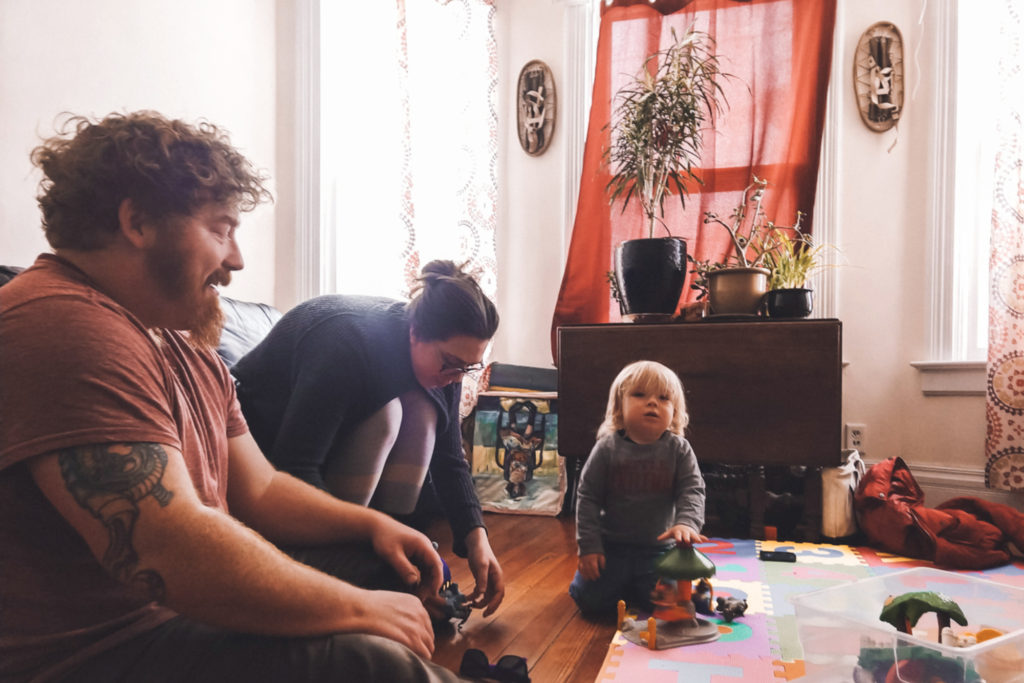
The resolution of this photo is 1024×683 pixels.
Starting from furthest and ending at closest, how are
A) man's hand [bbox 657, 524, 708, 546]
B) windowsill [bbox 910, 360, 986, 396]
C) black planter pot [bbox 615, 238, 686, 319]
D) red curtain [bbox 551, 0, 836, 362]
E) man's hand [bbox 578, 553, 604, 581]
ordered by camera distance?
red curtain [bbox 551, 0, 836, 362], windowsill [bbox 910, 360, 986, 396], black planter pot [bbox 615, 238, 686, 319], man's hand [bbox 578, 553, 604, 581], man's hand [bbox 657, 524, 708, 546]

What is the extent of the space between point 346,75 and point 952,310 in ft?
8.30

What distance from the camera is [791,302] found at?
7.55ft

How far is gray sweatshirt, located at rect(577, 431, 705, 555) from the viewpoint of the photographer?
1662 mm

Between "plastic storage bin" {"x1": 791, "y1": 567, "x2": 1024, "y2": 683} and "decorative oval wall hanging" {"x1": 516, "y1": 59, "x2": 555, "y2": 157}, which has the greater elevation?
"decorative oval wall hanging" {"x1": 516, "y1": 59, "x2": 555, "y2": 157}

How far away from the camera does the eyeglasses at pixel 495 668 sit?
3.88ft

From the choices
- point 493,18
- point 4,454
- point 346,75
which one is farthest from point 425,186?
point 4,454

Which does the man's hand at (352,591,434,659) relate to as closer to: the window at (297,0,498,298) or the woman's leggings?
the woman's leggings

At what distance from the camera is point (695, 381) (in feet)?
7.58

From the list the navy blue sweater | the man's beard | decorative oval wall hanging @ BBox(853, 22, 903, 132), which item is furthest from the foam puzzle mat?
decorative oval wall hanging @ BBox(853, 22, 903, 132)

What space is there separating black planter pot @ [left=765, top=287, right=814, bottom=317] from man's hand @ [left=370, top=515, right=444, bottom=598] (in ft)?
5.64

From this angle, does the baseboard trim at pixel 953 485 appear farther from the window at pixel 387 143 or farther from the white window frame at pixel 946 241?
the window at pixel 387 143

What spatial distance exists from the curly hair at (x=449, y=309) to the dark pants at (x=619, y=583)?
2.39ft

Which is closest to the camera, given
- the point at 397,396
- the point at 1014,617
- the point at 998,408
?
the point at 1014,617

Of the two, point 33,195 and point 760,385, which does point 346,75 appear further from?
point 760,385
